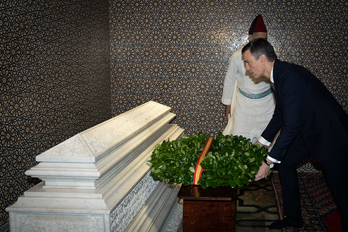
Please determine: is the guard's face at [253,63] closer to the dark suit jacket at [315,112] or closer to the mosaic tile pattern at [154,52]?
the dark suit jacket at [315,112]

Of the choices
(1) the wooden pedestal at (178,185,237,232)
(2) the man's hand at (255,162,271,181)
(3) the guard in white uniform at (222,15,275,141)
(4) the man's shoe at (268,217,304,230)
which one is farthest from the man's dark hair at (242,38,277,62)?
(4) the man's shoe at (268,217,304,230)

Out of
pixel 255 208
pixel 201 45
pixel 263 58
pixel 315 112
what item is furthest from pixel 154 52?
pixel 315 112

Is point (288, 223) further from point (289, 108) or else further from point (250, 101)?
point (250, 101)

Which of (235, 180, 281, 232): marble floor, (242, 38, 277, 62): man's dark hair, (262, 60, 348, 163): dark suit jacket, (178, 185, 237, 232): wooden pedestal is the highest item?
(242, 38, 277, 62): man's dark hair

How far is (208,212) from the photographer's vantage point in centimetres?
241

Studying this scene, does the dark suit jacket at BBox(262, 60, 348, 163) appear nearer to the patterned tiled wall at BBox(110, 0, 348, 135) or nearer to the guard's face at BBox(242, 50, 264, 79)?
the guard's face at BBox(242, 50, 264, 79)

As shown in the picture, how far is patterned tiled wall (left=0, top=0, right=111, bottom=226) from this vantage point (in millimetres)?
2820

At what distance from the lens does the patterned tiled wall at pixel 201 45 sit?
4.71m

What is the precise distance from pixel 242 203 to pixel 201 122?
185 centimetres

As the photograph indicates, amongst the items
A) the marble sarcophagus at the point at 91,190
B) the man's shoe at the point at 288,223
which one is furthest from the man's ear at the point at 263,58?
the man's shoe at the point at 288,223

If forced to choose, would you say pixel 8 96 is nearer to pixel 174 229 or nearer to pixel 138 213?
pixel 138 213

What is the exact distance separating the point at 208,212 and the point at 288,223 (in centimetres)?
97

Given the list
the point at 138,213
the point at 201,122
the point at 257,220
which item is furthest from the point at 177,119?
the point at 138,213

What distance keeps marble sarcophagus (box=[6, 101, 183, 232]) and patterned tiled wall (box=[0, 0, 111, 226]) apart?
44.5 inches
